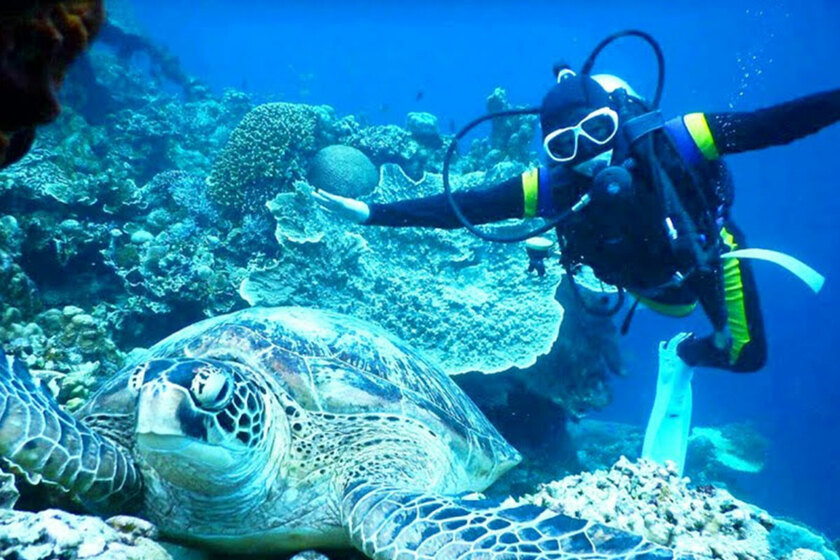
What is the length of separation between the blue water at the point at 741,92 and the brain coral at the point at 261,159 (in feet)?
26.2

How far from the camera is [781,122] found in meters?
2.94

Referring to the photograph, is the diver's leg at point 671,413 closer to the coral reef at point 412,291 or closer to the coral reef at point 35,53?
the coral reef at point 412,291

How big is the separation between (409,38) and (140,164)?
151ft

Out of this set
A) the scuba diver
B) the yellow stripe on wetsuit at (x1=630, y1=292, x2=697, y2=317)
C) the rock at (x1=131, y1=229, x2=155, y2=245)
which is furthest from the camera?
the rock at (x1=131, y1=229, x2=155, y2=245)

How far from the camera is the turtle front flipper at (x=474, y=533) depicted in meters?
1.36

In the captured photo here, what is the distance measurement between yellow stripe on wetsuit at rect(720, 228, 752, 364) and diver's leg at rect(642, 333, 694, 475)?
65 centimetres

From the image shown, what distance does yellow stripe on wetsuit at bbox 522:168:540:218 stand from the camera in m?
3.57

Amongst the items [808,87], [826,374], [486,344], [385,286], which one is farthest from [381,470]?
[808,87]

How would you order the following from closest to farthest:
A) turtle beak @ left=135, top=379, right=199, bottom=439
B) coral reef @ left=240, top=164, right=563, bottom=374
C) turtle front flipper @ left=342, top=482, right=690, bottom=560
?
turtle front flipper @ left=342, top=482, right=690, bottom=560
turtle beak @ left=135, top=379, right=199, bottom=439
coral reef @ left=240, top=164, right=563, bottom=374

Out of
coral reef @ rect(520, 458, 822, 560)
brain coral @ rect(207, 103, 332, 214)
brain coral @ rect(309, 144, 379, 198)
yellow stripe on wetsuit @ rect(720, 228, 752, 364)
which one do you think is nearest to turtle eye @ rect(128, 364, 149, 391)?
coral reef @ rect(520, 458, 822, 560)

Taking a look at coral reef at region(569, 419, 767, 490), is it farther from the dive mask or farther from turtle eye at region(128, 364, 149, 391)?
turtle eye at region(128, 364, 149, 391)

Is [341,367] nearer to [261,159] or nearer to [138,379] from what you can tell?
[138,379]

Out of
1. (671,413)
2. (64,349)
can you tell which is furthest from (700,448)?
(64,349)

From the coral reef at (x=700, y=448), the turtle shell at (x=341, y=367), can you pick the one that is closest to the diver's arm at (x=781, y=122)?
the turtle shell at (x=341, y=367)
